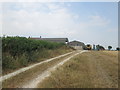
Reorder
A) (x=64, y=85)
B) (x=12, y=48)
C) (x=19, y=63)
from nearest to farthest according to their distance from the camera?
(x=64, y=85) → (x=19, y=63) → (x=12, y=48)

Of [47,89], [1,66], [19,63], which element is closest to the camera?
[47,89]

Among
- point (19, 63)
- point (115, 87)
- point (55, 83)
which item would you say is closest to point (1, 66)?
point (19, 63)

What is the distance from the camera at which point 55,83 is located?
6168mm

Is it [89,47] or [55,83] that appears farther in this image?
[89,47]

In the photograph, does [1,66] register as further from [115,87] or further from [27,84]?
[115,87]

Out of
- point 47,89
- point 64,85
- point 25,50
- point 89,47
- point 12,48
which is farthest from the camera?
point 89,47

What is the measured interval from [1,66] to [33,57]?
17.3 ft

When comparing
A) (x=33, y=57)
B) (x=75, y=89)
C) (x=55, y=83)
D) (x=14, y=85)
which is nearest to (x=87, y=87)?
(x=75, y=89)

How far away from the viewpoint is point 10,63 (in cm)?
988

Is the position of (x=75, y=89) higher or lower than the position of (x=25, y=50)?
lower

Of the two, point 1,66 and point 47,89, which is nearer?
point 47,89

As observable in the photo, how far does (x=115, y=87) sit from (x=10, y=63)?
7.18 m

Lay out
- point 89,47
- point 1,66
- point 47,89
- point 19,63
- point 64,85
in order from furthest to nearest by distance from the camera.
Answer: point 89,47 → point 19,63 → point 1,66 → point 64,85 → point 47,89

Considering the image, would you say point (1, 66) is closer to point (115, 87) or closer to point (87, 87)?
point (87, 87)
